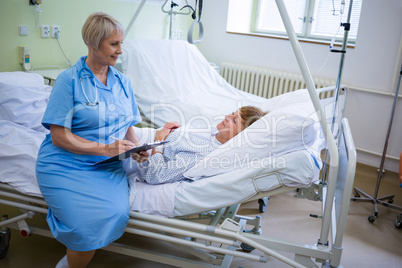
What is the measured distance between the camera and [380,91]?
11.5 ft

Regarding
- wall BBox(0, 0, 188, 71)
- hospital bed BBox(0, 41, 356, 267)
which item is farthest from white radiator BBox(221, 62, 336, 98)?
hospital bed BBox(0, 41, 356, 267)

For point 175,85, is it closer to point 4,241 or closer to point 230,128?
point 230,128

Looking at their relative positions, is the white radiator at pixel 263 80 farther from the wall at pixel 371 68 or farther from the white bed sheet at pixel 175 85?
the white bed sheet at pixel 175 85

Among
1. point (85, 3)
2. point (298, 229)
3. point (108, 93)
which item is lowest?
point (298, 229)

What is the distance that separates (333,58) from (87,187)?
2.95 m

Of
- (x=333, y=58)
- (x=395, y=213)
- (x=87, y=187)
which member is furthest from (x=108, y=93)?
(x=333, y=58)

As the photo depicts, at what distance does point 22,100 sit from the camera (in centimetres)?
218

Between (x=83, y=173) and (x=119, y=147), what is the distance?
20cm

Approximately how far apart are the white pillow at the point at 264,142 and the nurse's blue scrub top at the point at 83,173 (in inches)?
15.1

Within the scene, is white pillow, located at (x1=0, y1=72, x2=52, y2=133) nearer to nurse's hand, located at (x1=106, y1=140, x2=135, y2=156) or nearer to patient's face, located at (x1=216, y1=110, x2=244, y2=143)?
nurse's hand, located at (x1=106, y1=140, x2=135, y2=156)

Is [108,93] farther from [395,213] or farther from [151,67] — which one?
[395,213]

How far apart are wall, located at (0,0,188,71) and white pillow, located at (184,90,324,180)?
5.91ft

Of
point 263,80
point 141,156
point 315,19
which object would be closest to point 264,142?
point 141,156

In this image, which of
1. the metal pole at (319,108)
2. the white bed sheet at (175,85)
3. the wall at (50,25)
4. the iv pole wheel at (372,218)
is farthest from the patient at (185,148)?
the wall at (50,25)
